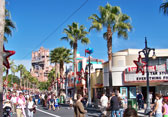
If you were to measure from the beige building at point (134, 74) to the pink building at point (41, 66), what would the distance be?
149119mm

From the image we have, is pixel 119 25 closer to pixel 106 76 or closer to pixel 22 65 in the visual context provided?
pixel 106 76

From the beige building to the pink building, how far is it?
149119mm

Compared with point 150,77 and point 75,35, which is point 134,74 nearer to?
point 150,77

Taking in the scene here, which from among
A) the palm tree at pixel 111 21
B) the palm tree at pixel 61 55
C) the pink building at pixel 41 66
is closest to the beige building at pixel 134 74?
the palm tree at pixel 111 21

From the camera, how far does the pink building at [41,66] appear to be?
600 feet

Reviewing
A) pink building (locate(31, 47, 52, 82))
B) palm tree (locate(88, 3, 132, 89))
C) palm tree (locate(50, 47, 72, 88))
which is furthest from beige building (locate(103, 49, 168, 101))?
pink building (locate(31, 47, 52, 82))

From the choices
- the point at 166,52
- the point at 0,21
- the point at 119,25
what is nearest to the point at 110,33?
the point at 119,25

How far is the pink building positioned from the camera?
18300 centimetres

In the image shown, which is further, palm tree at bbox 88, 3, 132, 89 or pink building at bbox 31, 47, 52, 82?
pink building at bbox 31, 47, 52, 82

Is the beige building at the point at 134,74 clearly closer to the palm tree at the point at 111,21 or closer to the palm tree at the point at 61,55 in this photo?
the palm tree at the point at 111,21

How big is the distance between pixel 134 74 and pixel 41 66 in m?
163

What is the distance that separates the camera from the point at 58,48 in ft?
158

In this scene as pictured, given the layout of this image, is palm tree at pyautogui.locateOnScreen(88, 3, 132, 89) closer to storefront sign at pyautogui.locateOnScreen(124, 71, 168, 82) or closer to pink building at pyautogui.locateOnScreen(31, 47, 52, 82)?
storefront sign at pyautogui.locateOnScreen(124, 71, 168, 82)

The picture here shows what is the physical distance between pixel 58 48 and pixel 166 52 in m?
21.5
